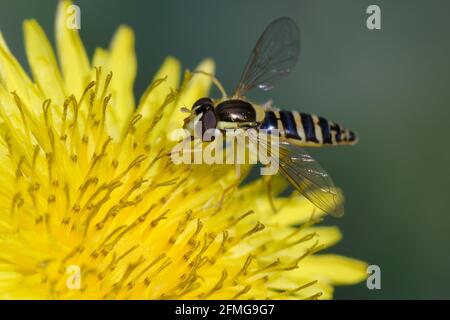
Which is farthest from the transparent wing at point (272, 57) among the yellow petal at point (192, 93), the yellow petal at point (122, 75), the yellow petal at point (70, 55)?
the yellow petal at point (70, 55)

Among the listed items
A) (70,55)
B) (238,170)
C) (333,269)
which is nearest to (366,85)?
(333,269)

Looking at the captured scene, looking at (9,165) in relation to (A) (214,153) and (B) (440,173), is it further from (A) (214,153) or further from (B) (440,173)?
(B) (440,173)

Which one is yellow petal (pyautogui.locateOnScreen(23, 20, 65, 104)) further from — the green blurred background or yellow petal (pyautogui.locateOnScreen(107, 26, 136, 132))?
the green blurred background

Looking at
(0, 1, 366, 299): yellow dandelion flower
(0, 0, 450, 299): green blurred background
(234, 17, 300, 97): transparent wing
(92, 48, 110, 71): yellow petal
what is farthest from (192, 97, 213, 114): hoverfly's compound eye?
(0, 0, 450, 299): green blurred background

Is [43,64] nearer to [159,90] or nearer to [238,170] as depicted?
[159,90]
